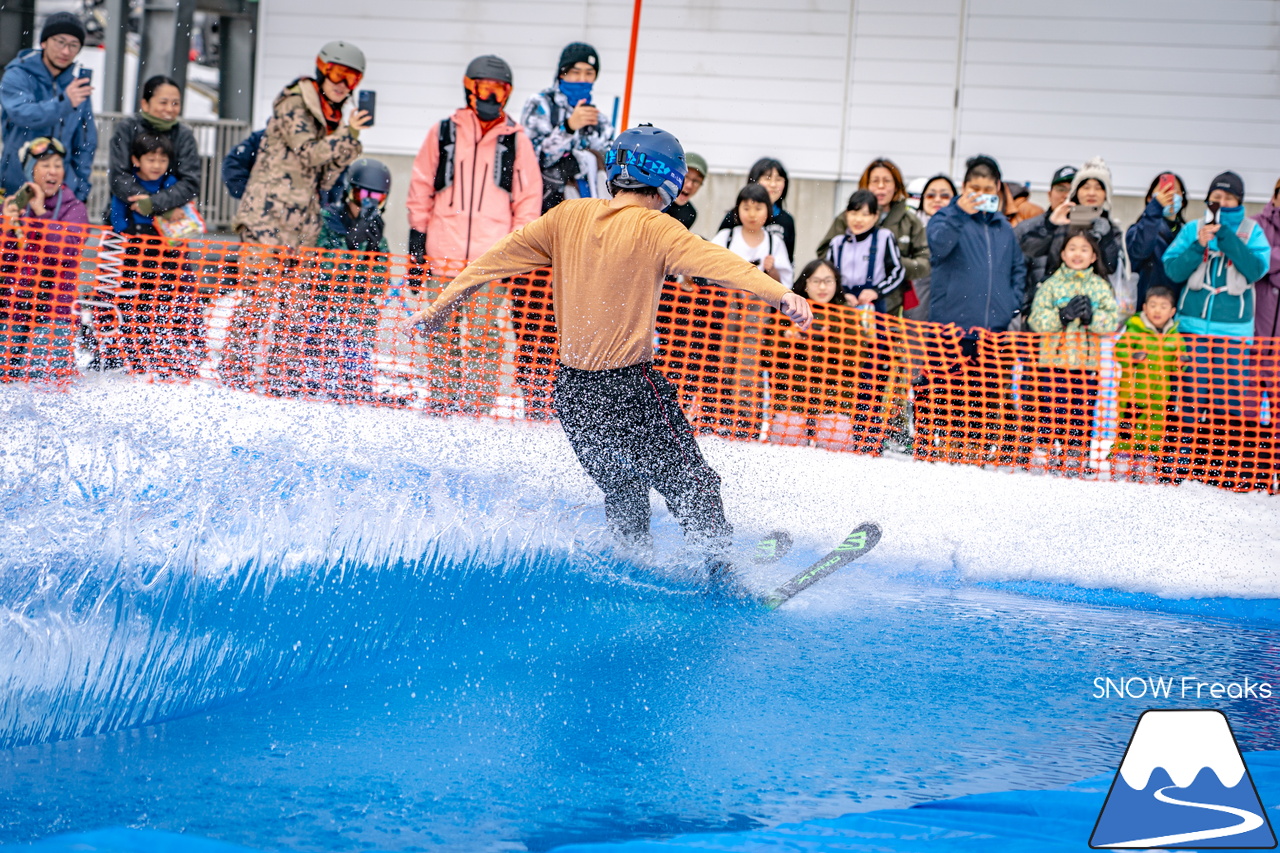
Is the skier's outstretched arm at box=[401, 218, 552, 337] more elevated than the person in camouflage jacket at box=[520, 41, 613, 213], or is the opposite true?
the person in camouflage jacket at box=[520, 41, 613, 213]

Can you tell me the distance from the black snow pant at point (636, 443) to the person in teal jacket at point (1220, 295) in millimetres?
3788

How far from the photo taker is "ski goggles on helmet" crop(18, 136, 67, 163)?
686 centimetres

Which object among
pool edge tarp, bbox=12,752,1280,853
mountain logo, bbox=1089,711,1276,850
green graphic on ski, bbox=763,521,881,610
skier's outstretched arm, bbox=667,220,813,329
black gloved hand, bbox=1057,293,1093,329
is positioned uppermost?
black gloved hand, bbox=1057,293,1093,329

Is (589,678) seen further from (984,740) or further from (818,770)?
(984,740)

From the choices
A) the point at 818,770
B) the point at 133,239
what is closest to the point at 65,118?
the point at 133,239

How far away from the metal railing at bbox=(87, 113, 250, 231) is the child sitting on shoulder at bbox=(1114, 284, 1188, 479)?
988 centimetres

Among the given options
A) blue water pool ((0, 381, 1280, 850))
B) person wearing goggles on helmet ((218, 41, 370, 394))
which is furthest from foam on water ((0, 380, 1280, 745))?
person wearing goggles on helmet ((218, 41, 370, 394))

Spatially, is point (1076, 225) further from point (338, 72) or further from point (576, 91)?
point (338, 72)

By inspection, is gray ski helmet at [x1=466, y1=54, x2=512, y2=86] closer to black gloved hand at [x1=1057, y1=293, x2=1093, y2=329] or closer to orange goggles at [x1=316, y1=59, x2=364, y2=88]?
orange goggles at [x1=316, y1=59, x2=364, y2=88]

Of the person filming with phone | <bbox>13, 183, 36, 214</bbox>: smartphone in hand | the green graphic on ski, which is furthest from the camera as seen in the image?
the person filming with phone

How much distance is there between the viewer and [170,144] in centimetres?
702

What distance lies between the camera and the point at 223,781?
8.55 ft

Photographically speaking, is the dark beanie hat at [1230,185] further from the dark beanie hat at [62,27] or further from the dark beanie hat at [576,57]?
the dark beanie hat at [62,27]

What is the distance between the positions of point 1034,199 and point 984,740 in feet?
32.0
